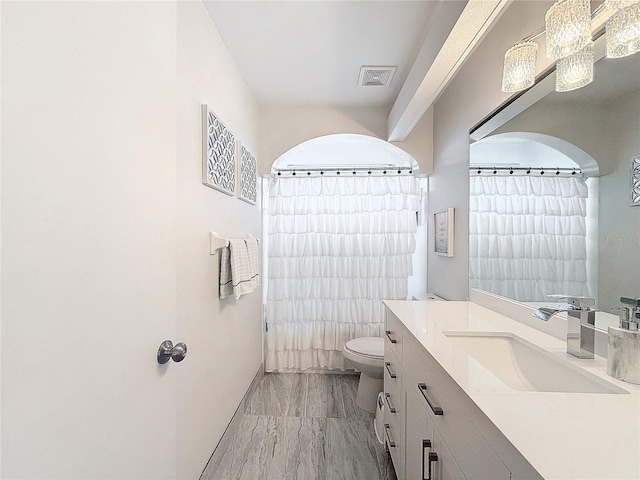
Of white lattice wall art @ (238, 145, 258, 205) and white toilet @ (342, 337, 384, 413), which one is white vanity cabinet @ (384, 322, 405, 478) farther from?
white lattice wall art @ (238, 145, 258, 205)

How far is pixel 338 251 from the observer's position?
3227 mm

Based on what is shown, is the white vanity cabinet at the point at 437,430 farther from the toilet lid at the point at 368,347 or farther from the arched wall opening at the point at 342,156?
the arched wall opening at the point at 342,156

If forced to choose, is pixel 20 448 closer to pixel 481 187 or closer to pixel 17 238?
pixel 17 238

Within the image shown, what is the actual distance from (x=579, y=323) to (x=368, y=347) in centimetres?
175

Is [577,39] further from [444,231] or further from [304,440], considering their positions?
[304,440]

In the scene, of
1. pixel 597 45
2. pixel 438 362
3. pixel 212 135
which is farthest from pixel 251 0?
pixel 438 362

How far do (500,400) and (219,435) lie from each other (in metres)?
1.74

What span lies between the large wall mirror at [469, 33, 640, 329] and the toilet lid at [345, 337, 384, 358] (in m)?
0.93

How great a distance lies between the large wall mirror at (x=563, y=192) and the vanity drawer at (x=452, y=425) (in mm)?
566

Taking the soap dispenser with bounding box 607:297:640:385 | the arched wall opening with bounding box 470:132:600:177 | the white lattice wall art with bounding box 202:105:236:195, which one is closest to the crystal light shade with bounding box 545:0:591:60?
the arched wall opening with bounding box 470:132:600:177

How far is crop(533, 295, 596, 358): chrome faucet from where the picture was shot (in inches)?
42.1

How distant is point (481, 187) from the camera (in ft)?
6.51

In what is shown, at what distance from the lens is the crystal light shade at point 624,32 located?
960mm

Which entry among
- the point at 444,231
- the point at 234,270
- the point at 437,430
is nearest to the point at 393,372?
the point at 437,430
